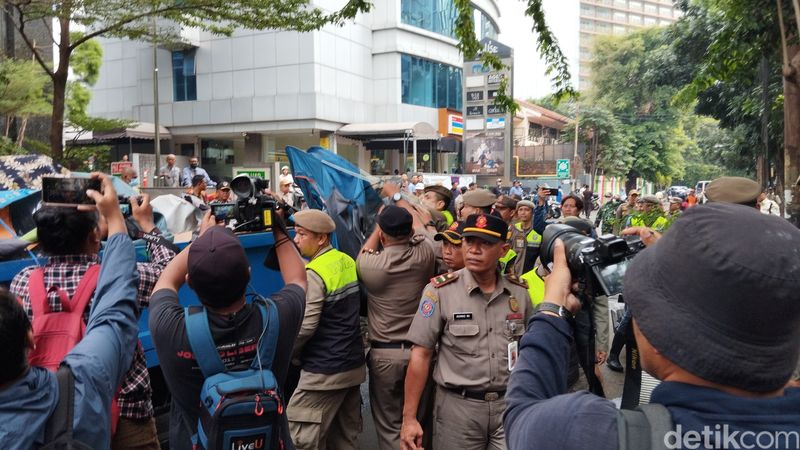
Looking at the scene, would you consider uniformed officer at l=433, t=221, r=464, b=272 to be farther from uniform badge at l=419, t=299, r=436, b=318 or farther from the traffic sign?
the traffic sign

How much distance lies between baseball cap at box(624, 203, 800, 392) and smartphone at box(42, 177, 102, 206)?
1868 millimetres

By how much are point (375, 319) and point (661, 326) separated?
9.13 ft

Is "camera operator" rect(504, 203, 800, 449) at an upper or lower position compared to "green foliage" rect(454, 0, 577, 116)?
lower

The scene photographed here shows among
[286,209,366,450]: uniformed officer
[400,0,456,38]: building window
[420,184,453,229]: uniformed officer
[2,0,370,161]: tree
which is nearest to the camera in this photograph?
[286,209,366,450]: uniformed officer

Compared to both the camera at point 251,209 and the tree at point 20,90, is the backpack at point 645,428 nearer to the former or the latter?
the camera at point 251,209

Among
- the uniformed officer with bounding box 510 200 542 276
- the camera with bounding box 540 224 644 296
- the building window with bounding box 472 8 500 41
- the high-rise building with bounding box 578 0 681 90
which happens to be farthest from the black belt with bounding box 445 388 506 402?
the high-rise building with bounding box 578 0 681 90

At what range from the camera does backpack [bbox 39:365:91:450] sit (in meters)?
1.54

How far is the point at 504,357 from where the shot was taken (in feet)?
9.75

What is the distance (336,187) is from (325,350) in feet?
8.36

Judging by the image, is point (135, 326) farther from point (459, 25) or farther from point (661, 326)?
point (459, 25)

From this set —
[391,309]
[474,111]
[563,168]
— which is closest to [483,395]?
[391,309]

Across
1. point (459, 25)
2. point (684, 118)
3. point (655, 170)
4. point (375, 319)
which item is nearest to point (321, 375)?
point (375, 319)

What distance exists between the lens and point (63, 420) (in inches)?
61.7

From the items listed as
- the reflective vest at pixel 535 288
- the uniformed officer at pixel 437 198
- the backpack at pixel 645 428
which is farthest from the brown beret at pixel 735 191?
the uniformed officer at pixel 437 198
